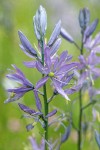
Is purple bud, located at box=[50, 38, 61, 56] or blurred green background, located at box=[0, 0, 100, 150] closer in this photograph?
purple bud, located at box=[50, 38, 61, 56]

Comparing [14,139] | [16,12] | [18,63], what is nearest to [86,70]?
[14,139]

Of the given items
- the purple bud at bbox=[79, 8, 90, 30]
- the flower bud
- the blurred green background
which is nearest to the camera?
the flower bud

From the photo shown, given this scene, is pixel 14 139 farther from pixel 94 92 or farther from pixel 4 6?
pixel 4 6

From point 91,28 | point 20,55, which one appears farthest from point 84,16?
point 20,55

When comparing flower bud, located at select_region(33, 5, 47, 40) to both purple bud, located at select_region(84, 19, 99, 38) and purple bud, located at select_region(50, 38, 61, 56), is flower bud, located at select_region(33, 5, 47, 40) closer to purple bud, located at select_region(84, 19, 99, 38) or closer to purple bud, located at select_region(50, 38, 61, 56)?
purple bud, located at select_region(50, 38, 61, 56)

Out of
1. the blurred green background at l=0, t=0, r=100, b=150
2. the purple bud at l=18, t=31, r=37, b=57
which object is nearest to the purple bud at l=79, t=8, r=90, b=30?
the blurred green background at l=0, t=0, r=100, b=150

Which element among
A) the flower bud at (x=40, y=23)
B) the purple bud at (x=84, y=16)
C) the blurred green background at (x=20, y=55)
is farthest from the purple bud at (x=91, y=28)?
the flower bud at (x=40, y=23)

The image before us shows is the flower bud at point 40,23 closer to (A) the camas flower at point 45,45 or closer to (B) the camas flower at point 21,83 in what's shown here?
(A) the camas flower at point 45,45
